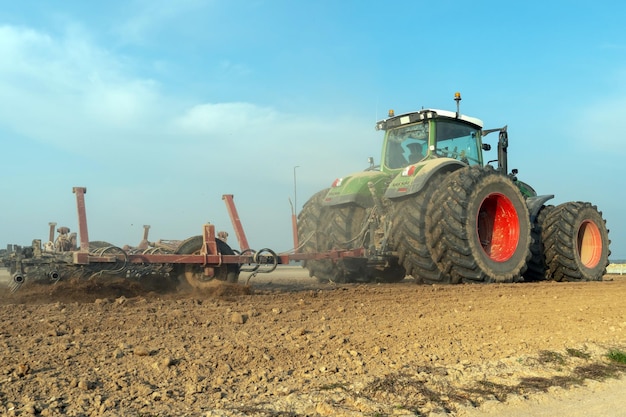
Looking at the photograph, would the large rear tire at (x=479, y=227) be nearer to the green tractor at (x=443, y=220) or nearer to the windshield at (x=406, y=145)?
the green tractor at (x=443, y=220)

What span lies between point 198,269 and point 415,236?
258cm

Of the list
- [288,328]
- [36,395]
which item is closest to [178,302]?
[288,328]

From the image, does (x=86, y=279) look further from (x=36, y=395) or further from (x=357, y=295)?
(x=36, y=395)

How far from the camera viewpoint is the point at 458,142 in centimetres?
839

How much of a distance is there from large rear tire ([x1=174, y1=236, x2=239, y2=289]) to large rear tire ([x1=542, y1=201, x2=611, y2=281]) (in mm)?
5041

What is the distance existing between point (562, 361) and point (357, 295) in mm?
2637

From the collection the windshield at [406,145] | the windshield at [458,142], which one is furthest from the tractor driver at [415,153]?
the windshield at [458,142]

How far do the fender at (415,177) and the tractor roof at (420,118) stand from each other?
0.89 metres

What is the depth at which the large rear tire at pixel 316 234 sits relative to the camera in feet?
26.6

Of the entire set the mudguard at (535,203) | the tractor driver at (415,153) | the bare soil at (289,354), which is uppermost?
the tractor driver at (415,153)

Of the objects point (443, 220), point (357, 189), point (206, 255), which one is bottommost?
point (206, 255)

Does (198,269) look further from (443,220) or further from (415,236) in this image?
(443,220)

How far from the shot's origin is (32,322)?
12.8 feet

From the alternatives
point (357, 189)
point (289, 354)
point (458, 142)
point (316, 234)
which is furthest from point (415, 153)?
point (289, 354)
